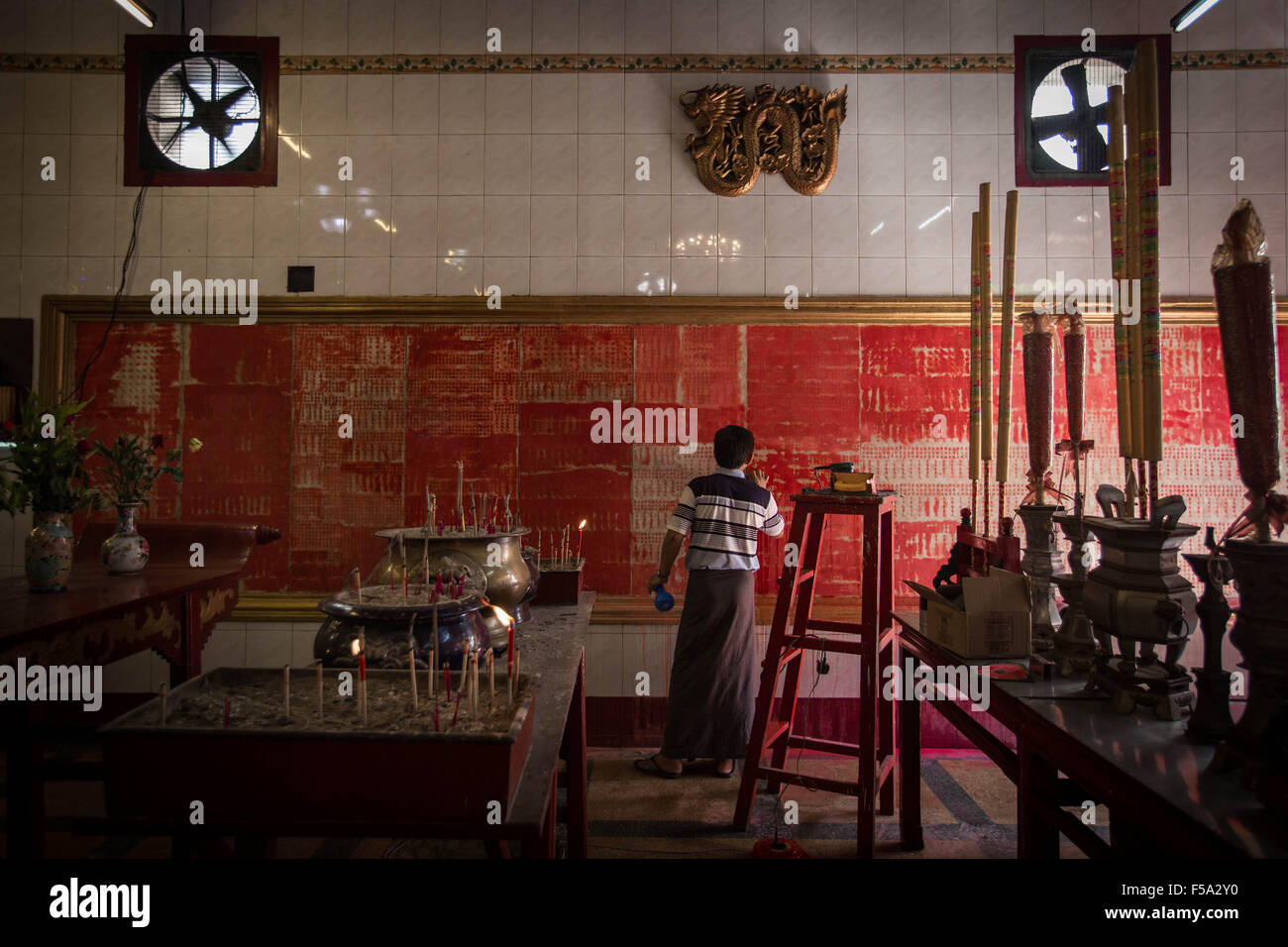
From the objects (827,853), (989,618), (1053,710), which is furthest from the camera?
(827,853)

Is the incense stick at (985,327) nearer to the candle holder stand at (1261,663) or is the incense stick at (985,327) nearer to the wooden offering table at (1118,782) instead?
the wooden offering table at (1118,782)

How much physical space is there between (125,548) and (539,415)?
2.22 metres

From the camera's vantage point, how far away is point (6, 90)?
4402mm

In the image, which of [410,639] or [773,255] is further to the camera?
[773,255]

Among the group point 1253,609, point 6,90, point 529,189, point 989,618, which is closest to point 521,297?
point 529,189

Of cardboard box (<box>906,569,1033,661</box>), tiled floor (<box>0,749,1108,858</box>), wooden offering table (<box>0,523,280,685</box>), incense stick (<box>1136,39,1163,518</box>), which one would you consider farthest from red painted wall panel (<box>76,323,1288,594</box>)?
incense stick (<box>1136,39,1163,518</box>)

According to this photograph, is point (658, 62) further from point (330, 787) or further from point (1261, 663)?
point (330, 787)

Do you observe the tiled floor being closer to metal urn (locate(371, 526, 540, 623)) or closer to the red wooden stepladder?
the red wooden stepladder

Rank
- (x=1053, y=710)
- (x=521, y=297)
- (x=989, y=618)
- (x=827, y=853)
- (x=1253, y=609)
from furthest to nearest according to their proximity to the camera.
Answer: (x=521, y=297), (x=827, y=853), (x=989, y=618), (x=1053, y=710), (x=1253, y=609)

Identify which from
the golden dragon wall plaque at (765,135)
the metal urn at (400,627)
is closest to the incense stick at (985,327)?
the golden dragon wall plaque at (765,135)

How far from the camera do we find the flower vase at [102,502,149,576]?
3344 millimetres

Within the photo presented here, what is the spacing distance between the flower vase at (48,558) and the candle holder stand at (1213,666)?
12.8ft

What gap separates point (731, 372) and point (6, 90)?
493 centimetres

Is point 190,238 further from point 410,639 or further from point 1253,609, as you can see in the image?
point 1253,609
